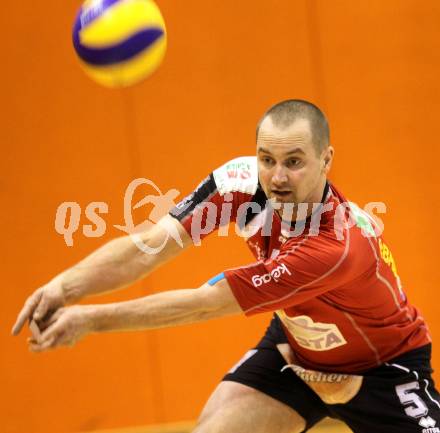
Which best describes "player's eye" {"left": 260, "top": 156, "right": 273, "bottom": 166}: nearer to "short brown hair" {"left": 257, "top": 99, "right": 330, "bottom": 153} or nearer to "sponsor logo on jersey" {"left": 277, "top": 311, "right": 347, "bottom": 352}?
"short brown hair" {"left": 257, "top": 99, "right": 330, "bottom": 153}

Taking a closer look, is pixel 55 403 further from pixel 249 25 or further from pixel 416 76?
pixel 416 76

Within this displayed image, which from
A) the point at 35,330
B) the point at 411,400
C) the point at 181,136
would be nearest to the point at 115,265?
the point at 35,330

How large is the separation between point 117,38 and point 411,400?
1.82 m

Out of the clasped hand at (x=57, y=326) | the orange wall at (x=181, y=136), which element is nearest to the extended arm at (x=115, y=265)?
the clasped hand at (x=57, y=326)

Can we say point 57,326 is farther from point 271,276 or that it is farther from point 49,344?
point 271,276

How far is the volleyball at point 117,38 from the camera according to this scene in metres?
3.17

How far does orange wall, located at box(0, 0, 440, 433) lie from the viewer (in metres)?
5.05

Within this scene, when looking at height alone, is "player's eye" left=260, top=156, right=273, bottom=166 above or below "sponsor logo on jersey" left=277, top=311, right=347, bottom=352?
above

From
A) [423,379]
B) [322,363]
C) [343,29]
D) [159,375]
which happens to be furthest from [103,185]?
[423,379]

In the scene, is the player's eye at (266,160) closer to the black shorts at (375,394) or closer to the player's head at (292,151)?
the player's head at (292,151)

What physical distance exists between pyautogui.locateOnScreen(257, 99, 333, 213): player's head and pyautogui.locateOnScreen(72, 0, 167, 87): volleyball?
64 centimetres

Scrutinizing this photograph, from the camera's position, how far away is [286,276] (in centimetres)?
276

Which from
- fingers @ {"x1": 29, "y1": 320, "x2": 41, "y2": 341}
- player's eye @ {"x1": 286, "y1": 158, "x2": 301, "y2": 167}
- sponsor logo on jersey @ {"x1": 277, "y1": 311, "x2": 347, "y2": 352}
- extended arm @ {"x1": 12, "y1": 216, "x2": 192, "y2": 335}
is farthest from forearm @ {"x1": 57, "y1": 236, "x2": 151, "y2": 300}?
player's eye @ {"x1": 286, "y1": 158, "x2": 301, "y2": 167}

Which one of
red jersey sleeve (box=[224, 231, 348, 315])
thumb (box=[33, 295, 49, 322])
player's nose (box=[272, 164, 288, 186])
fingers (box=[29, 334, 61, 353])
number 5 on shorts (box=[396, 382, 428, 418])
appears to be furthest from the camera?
number 5 on shorts (box=[396, 382, 428, 418])
